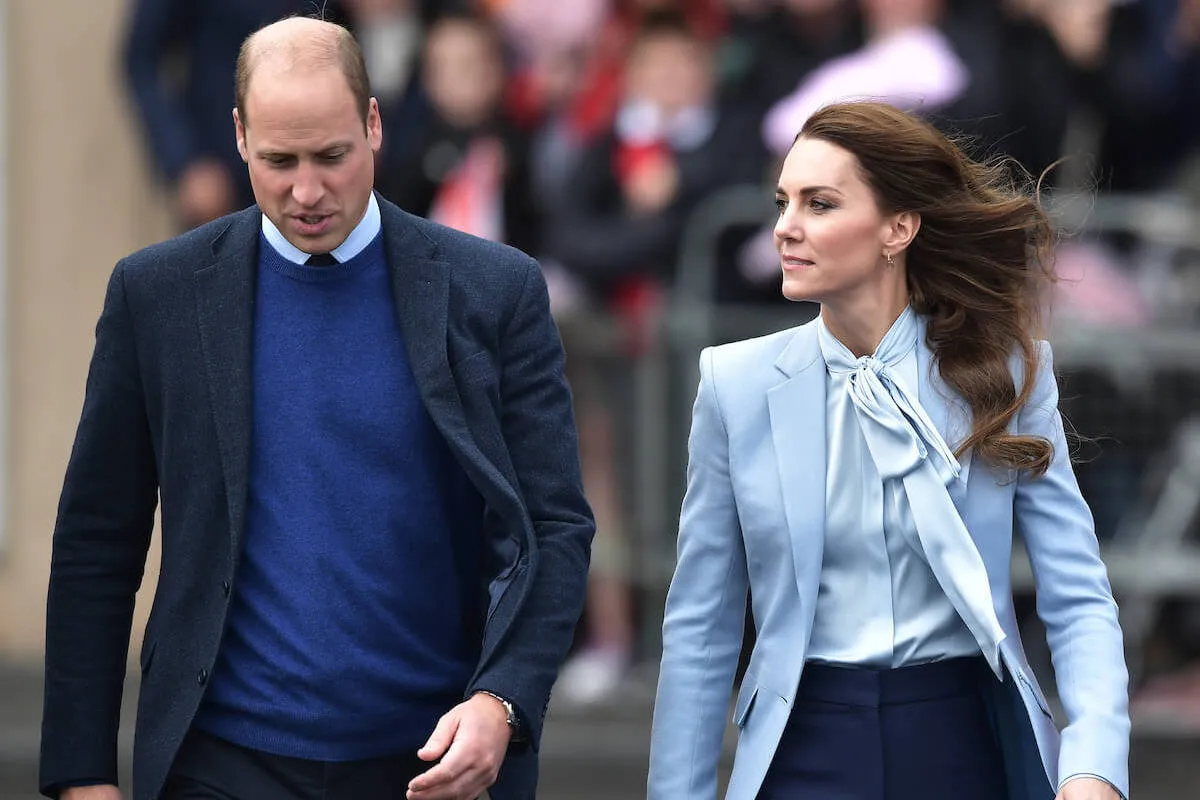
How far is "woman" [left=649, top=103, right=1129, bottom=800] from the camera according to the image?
13.2 ft

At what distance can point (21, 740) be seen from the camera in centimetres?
761

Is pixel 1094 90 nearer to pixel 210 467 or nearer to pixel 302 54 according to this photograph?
pixel 302 54

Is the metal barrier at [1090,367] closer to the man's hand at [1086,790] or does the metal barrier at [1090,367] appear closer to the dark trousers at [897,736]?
the dark trousers at [897,736]

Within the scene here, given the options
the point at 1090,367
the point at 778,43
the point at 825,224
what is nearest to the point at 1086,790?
the point at 825,224

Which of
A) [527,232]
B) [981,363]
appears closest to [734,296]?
[527,232]

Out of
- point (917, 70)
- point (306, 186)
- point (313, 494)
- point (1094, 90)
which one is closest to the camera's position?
point (306, 186)

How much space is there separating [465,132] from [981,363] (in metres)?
4.24

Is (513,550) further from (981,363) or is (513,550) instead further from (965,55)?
(965,55)

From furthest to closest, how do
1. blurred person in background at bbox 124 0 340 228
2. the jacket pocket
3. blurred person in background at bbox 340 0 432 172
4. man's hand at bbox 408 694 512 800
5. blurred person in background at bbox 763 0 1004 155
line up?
1. blurred person in background at bbox 124 0 340 228
2. blurred person in background at bbox 340 0 432 172
3. blurred person in background at bbox 763 0 1004 155
4. the jacket pocket
5. man's hand at bbox 408 694 512 800

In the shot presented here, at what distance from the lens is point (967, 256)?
429 centimetres

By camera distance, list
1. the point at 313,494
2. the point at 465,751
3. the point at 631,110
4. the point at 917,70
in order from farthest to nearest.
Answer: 1. the point at 631,110
2. the point at 917,70
3. the point at 313,494
4. the point at 465,751

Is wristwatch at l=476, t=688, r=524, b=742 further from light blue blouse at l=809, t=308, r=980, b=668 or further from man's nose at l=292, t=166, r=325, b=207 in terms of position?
man's nose at l=292, t=166, r=325, b=207

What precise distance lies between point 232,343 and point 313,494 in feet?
1.03

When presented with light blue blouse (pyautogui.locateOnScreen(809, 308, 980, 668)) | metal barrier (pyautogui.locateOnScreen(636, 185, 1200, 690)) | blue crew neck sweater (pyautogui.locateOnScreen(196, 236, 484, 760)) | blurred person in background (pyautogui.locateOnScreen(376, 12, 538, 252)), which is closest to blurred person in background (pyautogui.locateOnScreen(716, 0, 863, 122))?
metal barrier (pyautogui.locateOnScreen(636, 185, 1200, 690))
